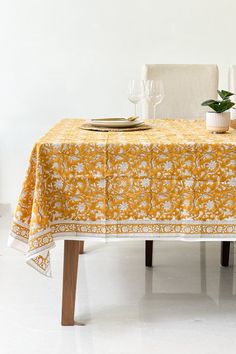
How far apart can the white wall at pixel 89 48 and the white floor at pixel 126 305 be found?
1099 millimetres

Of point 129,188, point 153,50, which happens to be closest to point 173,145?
point 129,188

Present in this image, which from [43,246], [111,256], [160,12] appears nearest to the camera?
[43,246]

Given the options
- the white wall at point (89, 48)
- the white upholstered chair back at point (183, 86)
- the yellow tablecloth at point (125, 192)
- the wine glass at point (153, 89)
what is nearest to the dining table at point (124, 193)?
the yellow tablecloth at point (125, 192)

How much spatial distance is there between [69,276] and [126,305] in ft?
1.25

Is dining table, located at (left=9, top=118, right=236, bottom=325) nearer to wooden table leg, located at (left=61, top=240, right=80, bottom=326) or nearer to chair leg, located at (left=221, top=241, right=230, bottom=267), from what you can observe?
wooden table leg, located at (left=61, top=240, right=80, bottom=326)

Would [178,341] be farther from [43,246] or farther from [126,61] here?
[126,61]

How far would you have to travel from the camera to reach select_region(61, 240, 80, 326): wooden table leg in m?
2.34

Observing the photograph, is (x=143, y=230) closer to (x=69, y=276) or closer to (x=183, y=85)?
(x=69, y=276)

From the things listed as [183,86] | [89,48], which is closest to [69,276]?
[183,86]

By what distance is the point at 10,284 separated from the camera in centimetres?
288

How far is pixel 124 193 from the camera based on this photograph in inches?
89.0

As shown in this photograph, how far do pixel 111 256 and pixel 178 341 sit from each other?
108cm

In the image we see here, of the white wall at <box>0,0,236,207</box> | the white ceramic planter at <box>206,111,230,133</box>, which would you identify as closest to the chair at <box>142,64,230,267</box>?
the white wall at <box>0,0,236,207</box>

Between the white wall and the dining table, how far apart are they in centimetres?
182
